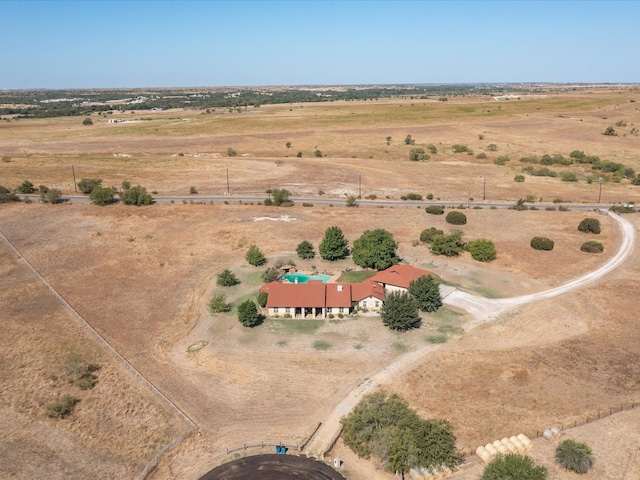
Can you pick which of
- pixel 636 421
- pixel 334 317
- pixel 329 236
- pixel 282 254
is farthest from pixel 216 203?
pixel 636 421

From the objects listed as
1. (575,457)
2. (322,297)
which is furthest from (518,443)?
(322,297)

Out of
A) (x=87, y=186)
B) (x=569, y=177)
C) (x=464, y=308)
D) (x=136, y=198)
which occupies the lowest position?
(x=464, y=308)

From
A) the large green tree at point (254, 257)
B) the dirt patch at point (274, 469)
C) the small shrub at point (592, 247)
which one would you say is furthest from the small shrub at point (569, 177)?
the dirt patch at point (274, 469)

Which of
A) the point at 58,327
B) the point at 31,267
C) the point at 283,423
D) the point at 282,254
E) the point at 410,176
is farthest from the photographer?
the point at 410,176

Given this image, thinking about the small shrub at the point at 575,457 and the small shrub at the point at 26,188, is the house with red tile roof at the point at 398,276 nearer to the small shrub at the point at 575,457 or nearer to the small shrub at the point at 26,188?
the small shrub at the point at 575,457

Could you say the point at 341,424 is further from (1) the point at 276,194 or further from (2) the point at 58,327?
(1) the point at 276,194

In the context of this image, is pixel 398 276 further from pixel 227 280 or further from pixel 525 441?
pixel 525 441
